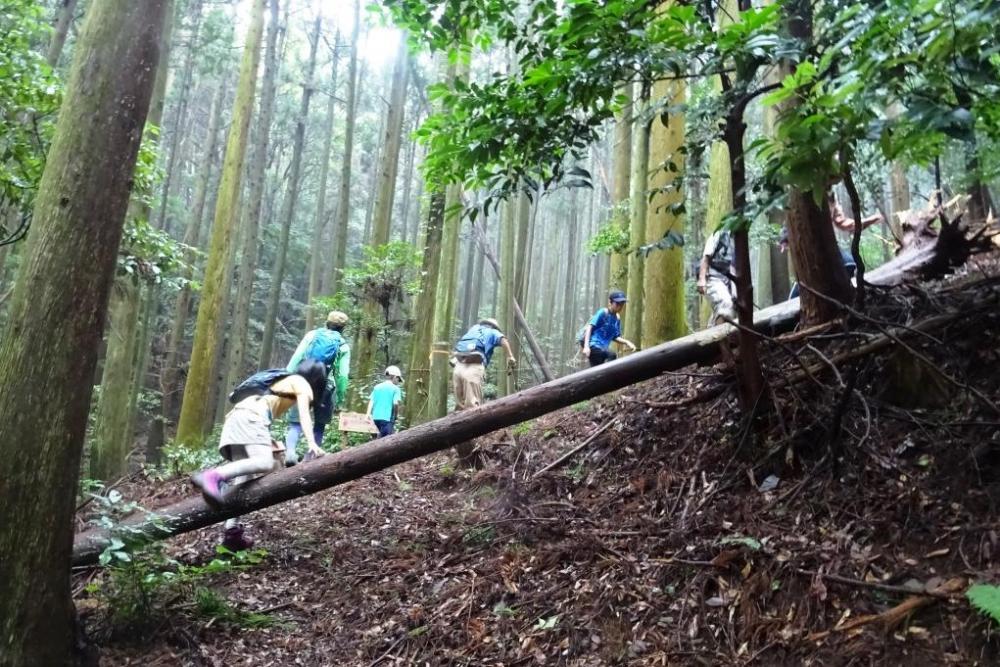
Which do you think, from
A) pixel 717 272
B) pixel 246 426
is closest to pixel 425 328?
pixel 246 426

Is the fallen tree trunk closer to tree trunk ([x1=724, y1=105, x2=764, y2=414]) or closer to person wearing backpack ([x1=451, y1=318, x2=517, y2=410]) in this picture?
tree trunk ([x1=724, y1=105, x2=764, y2=414])

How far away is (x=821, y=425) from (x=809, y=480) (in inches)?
15.6

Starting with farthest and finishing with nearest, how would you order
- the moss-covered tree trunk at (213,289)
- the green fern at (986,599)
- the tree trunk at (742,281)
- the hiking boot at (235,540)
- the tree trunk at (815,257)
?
the moss-covered tree trunk at (213,289), the hiking boot at (235,540), the tree trunk at (815,257), the tree trunk at (742,281), the green fern at (986,599)

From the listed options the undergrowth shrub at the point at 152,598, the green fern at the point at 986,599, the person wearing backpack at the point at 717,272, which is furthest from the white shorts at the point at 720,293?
the undergrowth shrub at the point at 152,598

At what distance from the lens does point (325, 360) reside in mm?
7641

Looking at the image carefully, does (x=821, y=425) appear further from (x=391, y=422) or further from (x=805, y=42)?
(x=391, y=422)

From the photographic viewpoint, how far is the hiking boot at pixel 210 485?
5348 millimetres

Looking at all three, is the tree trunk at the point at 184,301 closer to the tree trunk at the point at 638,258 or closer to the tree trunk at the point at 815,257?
the tree trunk at the point at 638,258

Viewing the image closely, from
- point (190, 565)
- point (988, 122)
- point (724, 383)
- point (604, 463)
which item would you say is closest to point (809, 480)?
point (724, 383)

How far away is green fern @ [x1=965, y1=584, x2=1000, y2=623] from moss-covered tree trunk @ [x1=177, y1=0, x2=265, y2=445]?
1051cm

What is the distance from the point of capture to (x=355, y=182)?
130 feet

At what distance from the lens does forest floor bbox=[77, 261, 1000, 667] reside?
3314 mm

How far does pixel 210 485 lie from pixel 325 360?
98.5 inches

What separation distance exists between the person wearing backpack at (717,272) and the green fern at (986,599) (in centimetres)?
339
